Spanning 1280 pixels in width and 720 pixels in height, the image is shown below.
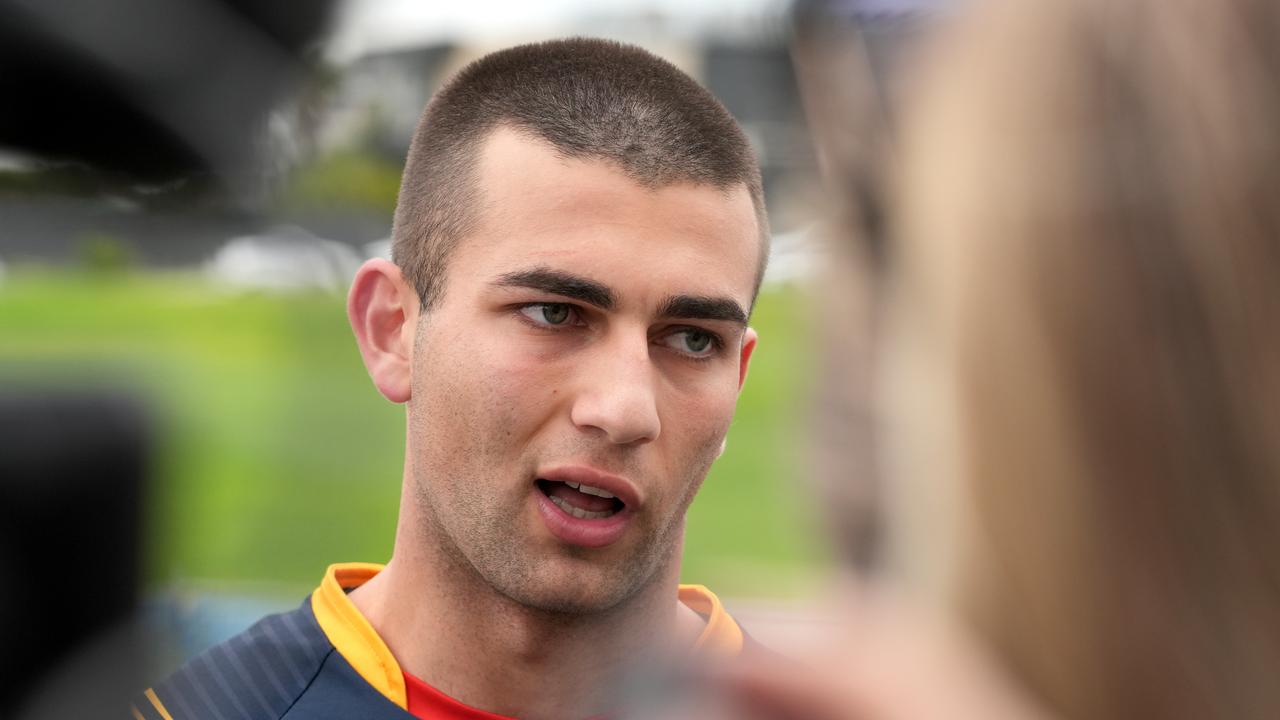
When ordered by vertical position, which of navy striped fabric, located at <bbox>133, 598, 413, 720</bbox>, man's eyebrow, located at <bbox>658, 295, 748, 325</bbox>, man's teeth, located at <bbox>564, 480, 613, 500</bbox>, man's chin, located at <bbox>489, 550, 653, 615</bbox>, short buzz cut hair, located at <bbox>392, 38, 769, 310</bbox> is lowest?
navy striped fabric, located at <bbox>133, 598, 413, 720</bbox>

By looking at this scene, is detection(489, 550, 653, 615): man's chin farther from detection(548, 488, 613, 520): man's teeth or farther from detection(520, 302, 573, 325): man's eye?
detection(520, 302, 573, 325): man's eye

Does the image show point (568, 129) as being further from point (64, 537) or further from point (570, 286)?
point (64, 537)

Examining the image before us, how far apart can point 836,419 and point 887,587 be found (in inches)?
1.8

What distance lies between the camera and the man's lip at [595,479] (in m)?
0.91

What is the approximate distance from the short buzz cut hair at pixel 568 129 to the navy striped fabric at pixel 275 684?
0.32 meters

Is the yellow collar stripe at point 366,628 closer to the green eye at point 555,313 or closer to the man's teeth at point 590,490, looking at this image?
the man's teeth at point 590,490

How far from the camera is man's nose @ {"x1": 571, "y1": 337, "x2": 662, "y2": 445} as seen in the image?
900 millimetres

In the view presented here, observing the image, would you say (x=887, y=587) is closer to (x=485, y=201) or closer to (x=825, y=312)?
(x=825, y=312)

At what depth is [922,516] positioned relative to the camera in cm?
30

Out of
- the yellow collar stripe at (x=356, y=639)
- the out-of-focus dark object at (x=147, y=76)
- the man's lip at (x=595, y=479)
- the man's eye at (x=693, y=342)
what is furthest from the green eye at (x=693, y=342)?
the out-of-focus dark object at (x=147, y=76)

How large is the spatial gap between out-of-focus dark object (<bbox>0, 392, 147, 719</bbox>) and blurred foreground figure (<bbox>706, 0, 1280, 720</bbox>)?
1.15ft

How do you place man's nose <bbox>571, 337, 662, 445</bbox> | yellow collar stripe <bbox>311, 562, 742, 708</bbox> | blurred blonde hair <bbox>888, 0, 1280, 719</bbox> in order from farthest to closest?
yellow collar stripe <bbox>311, 562, 742, 708</bbox> → man's nose <bbox>571, 337, 662, 445</bbox> → blurred blonde hair <bbox>888, 0, 1280, 719</bbox>

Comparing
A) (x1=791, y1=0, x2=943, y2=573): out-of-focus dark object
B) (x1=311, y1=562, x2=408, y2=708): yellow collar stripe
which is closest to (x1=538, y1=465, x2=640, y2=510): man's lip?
(x1=311, y1=562, x2=408, y2=708): yellow collar stripe

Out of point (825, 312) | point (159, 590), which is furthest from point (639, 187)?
point (825, 312)
